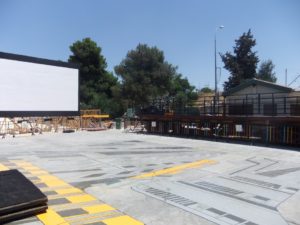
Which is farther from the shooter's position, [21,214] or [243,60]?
[243,60]

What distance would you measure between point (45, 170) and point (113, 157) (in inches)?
143

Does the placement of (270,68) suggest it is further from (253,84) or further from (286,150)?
(286,150)

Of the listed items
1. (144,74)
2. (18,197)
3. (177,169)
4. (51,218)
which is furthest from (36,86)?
(144,74)

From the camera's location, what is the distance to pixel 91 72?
47.8 m

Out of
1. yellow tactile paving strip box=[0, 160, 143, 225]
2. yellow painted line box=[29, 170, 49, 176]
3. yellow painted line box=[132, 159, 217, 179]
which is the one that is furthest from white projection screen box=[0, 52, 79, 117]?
yellow painted line box=[29, 170, 49, 176]

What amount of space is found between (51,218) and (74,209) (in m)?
0.67

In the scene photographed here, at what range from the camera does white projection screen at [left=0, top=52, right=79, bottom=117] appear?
8.91ft

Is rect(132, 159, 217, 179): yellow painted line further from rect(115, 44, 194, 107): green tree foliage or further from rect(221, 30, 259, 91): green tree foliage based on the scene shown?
rect(221, 30, 259, 91): green tree foliage

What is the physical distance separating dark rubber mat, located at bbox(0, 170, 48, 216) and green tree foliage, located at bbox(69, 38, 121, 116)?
36369mm

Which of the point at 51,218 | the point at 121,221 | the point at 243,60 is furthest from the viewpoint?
the point at 243,60

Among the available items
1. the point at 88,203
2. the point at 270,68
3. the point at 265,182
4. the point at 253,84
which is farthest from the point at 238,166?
the point at 270,68

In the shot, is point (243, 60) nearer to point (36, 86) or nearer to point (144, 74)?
point (144, 74)

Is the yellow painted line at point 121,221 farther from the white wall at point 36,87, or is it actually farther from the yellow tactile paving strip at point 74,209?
the white wall at point 36,87

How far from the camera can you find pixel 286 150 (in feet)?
55.8
